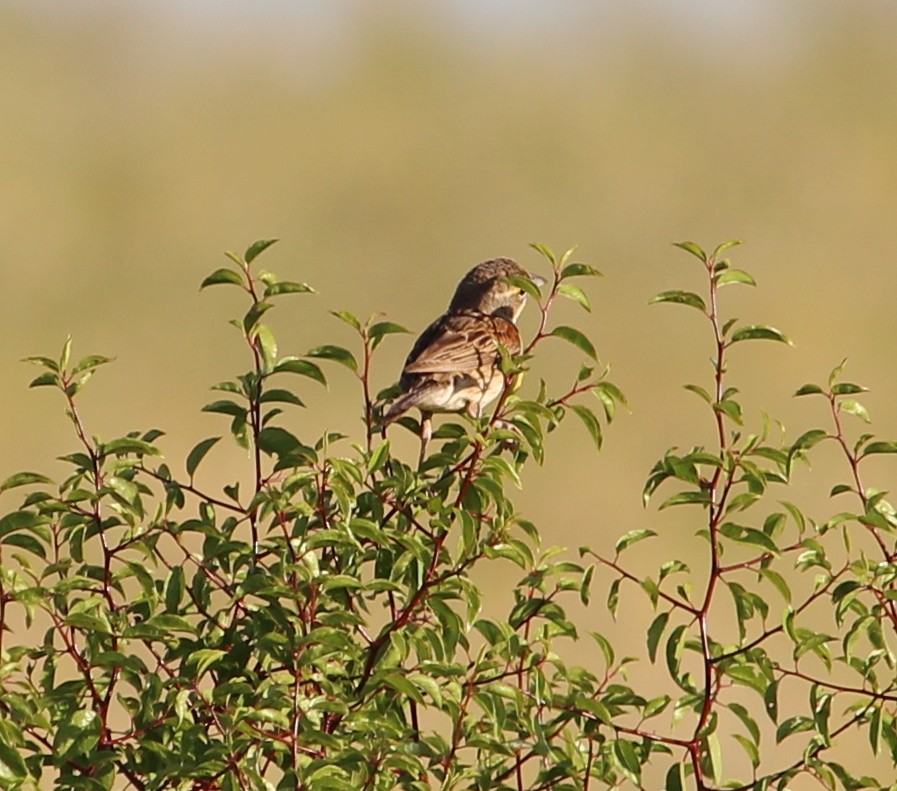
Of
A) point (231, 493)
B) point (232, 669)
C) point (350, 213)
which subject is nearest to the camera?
point (232, 669)

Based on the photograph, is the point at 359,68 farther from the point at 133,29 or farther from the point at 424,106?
the point at 133,29

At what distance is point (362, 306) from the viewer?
28516 millimetres

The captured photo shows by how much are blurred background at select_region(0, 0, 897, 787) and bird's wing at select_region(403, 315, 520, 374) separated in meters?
9.31

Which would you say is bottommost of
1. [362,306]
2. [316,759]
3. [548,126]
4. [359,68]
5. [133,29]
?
[316,759]

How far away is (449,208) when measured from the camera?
35156 mm

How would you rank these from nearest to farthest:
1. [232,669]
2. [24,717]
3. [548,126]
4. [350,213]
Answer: [24,717] < [232,669] < [350,213] < [548,126]

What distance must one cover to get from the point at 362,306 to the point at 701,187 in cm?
1009

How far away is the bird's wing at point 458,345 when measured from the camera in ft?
20.0

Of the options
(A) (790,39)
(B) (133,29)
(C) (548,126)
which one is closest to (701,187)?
(C) (548,126)

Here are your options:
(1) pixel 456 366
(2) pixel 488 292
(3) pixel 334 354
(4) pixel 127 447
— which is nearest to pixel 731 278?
(3) pixel 334 354

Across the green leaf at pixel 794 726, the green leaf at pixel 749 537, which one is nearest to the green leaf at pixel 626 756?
the green leaf at pixel 794 726

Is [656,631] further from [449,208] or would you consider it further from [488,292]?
[449,208]

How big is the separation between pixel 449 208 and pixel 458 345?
2905 cm

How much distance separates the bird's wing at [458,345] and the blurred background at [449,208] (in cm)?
931
